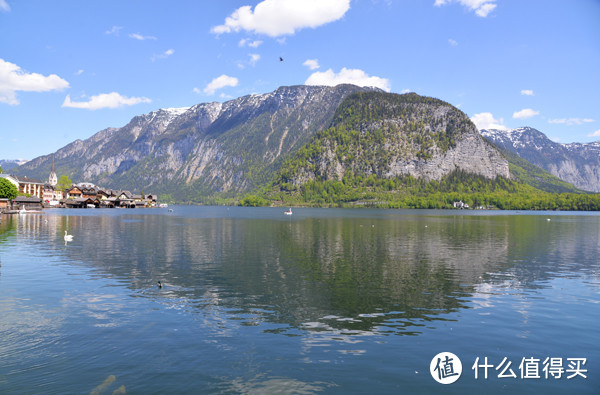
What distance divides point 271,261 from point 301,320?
27291mm

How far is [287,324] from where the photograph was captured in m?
28.1

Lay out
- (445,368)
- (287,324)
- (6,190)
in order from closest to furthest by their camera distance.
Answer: (445,368) < (287,324) < (6,190)

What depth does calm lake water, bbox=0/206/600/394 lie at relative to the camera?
19.9 metres

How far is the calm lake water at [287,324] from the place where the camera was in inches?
784

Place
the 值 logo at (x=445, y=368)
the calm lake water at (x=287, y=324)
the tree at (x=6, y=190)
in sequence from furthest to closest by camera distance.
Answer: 1. the tree at (x=6, y=190)
2. the 值 logo at (x=445, y=368)
3. the calm lake water at (x=287, y=324)

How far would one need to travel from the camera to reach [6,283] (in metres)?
40.1

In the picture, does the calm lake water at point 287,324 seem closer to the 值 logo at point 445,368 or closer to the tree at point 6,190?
the 值 logo at point 445,368

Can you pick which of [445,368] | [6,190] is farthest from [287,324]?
[6,190]

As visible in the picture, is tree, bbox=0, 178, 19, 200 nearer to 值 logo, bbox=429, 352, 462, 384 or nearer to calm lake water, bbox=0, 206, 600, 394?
calm lake water, bbox=0, 206, 600, 394

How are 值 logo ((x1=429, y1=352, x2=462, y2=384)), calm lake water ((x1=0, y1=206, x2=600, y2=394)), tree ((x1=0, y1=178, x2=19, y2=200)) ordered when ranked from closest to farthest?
calm lake water ((x1=0, y1=206, x2=600, y2=394)) < 值 logo ((x1=429, y1=352, x2=462, y2=384)) < tree ((x1=0, y1=178, x2=19, y2=200))

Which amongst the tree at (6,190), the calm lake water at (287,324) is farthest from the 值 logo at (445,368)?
the tree at (6,190)

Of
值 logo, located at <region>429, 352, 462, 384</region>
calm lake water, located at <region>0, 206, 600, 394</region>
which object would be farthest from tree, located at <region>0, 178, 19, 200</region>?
值 logo, located at <region>429, 352, 462, 384</region>

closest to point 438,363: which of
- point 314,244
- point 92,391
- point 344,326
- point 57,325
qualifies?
point 344,326

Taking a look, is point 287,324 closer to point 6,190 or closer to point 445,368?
point 445,368
